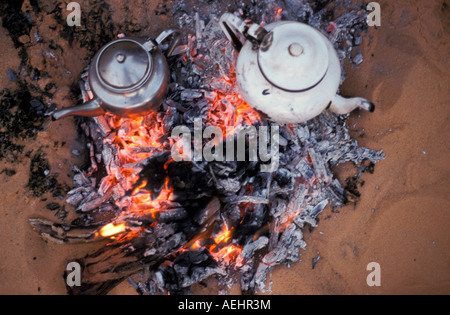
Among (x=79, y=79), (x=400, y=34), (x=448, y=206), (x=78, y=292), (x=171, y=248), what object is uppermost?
(x=400, y=34)

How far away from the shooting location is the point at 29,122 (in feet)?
9.41

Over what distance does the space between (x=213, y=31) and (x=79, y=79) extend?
4.05 ft

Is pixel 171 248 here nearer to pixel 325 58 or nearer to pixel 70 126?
pixel 70 126

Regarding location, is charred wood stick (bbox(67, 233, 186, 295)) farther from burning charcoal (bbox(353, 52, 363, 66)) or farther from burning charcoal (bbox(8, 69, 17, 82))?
burning charcoal (bbox(353, 52, 363, 66))

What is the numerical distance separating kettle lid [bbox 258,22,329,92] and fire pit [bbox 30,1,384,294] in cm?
50

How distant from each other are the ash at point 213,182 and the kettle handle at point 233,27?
45 cm

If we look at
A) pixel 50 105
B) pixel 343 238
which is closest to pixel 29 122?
pixel 50 105

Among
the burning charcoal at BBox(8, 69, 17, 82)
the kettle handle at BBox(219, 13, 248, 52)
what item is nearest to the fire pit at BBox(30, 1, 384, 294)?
the kettle handle at BBox(219, 13, 248, 52)

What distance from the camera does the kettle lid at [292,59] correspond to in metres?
2.12

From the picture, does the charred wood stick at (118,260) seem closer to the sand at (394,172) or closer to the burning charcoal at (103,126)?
the sand at (394,172)

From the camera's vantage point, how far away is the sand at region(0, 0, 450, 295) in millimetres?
2969

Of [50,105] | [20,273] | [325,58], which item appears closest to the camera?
[325,58]

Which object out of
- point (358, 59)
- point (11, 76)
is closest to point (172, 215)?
point (11, 76)

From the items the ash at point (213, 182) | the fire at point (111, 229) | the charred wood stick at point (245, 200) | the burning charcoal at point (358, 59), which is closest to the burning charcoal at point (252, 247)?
the ash at point (213, 182)
